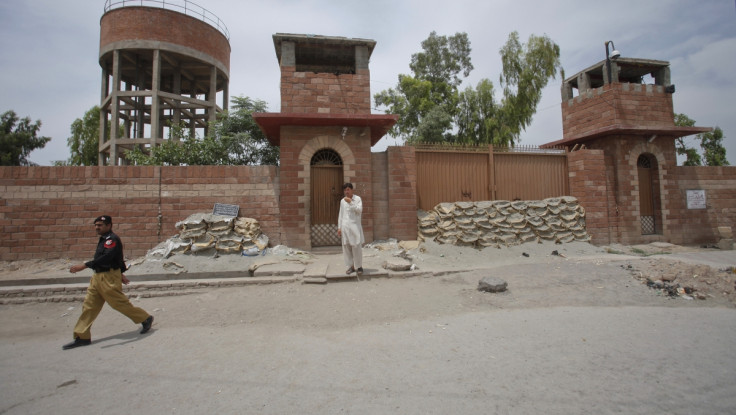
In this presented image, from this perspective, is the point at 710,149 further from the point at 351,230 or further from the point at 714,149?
the point at 351,230

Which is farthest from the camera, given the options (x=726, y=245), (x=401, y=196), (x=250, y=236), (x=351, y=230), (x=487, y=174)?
(x=726, y=245)

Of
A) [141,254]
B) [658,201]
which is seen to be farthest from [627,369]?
[658,201]

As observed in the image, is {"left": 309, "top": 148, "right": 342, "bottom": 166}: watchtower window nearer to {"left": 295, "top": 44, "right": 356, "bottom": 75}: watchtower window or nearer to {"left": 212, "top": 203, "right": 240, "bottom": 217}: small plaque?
{"left": 212, "top": 203, "right": 240, "bottom": 217}: small plaque

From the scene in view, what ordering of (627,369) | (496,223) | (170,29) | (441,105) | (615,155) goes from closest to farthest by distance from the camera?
1. (627,369)
2. (496,223)
3. (615,155)
4. (170,29)
5. (441,105)

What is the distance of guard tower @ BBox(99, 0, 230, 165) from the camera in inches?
595

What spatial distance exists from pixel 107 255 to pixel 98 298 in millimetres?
544

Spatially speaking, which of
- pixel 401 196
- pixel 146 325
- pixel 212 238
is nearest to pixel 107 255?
pixel 146 325

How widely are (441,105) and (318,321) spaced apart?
19.3 m

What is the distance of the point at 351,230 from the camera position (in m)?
6.02

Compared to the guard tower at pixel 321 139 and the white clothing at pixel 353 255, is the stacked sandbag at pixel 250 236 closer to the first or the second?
the guard tower at pixel 321 139

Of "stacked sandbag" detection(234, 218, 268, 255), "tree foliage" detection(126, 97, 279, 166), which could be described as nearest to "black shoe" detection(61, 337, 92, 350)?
"stacked sandbag" detection(234, 218, 268, 255)

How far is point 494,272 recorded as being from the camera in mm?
6387

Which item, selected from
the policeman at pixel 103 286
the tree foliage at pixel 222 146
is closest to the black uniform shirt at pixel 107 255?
the policeman at pixel 103 286

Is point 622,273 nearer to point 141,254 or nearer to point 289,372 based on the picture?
point 289,372
